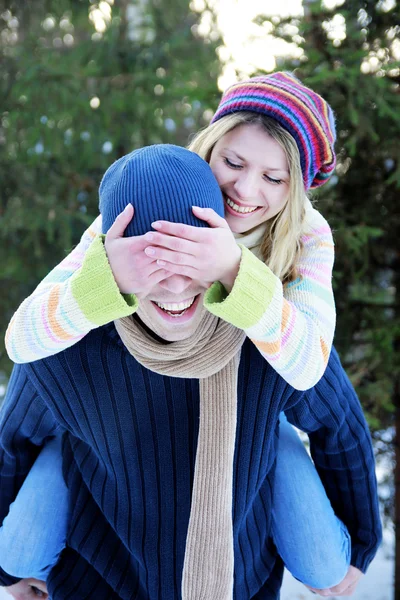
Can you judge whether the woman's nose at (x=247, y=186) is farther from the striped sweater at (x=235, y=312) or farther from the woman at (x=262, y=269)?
the striped sweater at (x=235, y=312)

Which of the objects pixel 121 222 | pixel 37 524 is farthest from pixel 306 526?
pixel 121 222

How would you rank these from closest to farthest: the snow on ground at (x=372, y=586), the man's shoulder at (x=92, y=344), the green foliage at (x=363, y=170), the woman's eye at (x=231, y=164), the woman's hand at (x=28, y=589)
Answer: the man's shoulder at (x=92, y=344) → the woman's eye at (x=231, y=164) → the woman's hand at (x=28, y=589) → the green foliage at (x=363, y=170) → the snow on ground at (x=372, y=586)

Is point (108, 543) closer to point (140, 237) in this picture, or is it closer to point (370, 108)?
point (140, 237)

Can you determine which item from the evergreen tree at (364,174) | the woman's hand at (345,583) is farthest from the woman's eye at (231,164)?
the woman's hand at (345,583)

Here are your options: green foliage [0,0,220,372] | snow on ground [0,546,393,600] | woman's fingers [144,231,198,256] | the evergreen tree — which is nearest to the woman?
woman's fingers [144,231,198,256]

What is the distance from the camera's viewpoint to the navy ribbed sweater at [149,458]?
1162 millimetres

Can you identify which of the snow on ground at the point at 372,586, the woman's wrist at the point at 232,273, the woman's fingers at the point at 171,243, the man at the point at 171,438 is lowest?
the snow on ground at the point at 372,586

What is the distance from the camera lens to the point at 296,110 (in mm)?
1242

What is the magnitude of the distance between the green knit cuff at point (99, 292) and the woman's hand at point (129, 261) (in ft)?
0.04

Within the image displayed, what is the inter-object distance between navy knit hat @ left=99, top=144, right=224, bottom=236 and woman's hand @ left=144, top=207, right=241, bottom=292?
3 cm

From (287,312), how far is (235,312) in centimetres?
11

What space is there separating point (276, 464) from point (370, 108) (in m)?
1.16

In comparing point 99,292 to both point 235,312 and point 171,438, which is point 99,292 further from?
point 171,438

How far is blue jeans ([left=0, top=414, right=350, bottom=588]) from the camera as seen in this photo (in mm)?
1284
